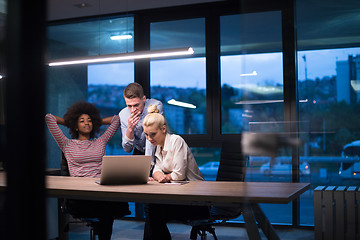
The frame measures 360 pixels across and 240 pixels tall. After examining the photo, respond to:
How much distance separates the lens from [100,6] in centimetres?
519

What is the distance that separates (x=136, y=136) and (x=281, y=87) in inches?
100

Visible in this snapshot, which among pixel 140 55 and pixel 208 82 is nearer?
pixel 140 55

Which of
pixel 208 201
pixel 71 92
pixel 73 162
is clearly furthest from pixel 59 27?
pixel 208 201

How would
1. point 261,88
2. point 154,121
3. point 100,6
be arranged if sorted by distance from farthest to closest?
point 100,6 < point 154,121 < point 261,88

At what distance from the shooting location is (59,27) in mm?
5758

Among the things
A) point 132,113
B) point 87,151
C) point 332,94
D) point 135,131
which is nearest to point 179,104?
point 135,131

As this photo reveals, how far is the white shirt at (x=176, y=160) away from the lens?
9.55 ft

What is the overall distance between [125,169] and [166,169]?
364 mm

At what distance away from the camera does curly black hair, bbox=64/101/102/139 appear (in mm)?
3762

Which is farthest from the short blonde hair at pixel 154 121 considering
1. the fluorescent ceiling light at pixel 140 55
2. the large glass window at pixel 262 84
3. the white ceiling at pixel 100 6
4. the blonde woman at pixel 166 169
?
the white ceiling at pixel 100 6

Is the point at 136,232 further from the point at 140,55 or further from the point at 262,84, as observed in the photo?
the point at 262,84

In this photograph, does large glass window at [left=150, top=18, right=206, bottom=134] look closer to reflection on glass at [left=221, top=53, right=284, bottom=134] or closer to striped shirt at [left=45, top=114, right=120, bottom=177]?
striped shirt at [left=45, top=114, right=120, bottom=177]

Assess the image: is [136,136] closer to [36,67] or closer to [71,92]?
[71,92]

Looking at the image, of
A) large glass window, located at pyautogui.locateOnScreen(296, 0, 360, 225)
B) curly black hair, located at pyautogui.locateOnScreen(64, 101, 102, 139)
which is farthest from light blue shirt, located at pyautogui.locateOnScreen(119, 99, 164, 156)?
large glass window, located at pyautogui.locateOnScreen(296, 0, 360, 225)
